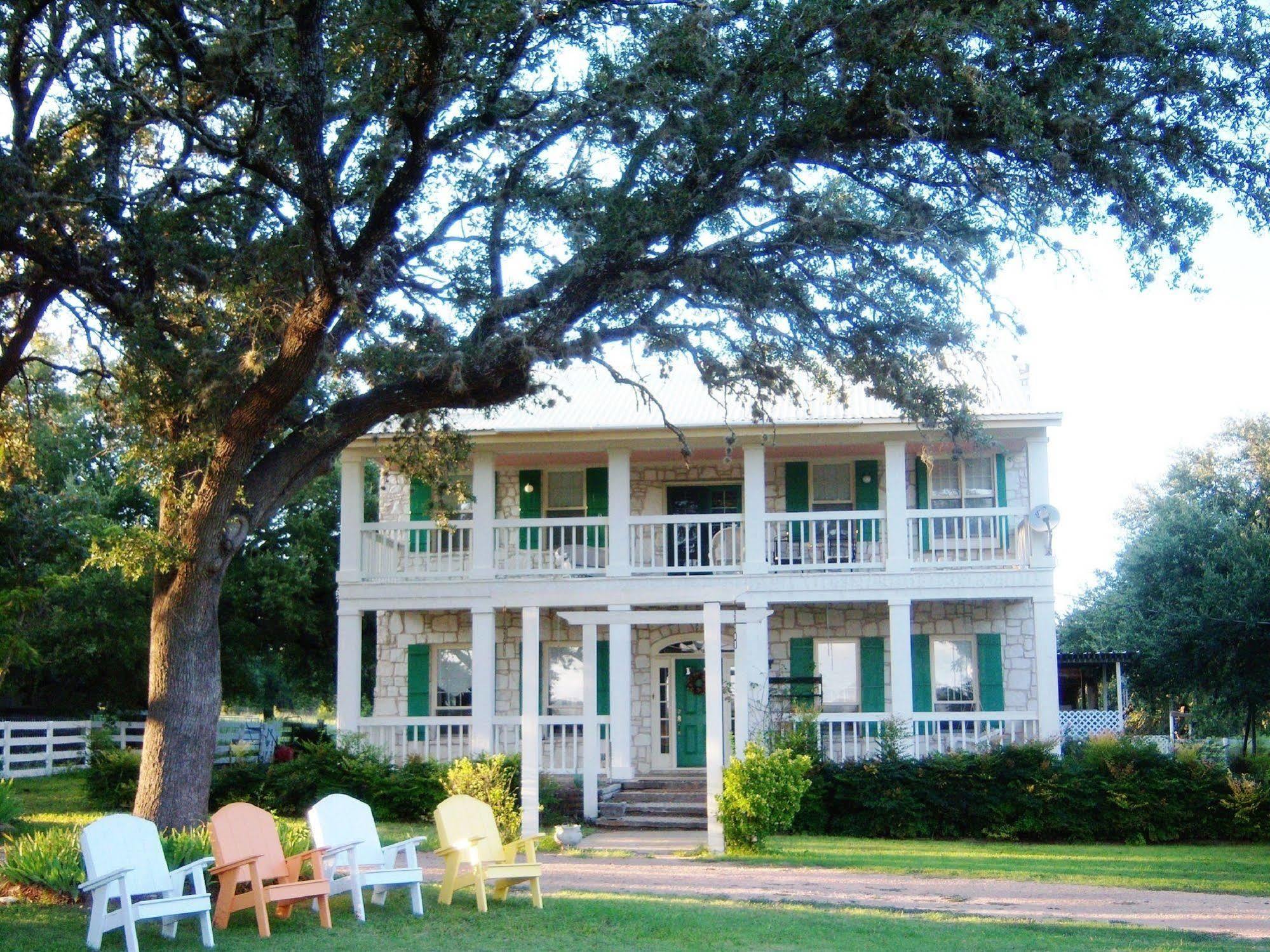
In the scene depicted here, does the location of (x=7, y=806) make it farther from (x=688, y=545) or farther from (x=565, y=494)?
(x=565, y=494)

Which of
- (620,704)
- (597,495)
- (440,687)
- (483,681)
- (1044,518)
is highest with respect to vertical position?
(597,495)

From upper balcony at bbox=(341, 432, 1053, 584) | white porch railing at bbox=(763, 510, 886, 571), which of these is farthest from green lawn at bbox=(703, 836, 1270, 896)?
upper balcony at bbox=(341, 432, 1053, 584)

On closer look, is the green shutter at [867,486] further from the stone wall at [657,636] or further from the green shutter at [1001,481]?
the green shutter at [1001,481]

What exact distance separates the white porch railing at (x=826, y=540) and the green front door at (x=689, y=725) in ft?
7.68

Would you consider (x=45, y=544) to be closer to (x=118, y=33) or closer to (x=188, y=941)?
(x=118, y=33)

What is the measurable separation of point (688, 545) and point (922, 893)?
8.57 metres

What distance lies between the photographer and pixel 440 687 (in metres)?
21.0

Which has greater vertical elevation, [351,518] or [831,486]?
[831,486]

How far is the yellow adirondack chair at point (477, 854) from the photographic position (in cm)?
948

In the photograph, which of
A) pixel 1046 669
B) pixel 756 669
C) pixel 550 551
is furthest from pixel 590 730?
pixel 1046 669

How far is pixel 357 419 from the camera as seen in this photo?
11664 millimetres

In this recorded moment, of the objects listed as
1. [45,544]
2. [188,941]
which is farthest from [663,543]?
[45,544]

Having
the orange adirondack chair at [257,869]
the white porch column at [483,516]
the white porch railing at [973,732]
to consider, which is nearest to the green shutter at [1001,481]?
the white porch railing at [973,732]

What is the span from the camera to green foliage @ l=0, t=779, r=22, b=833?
13898mm
